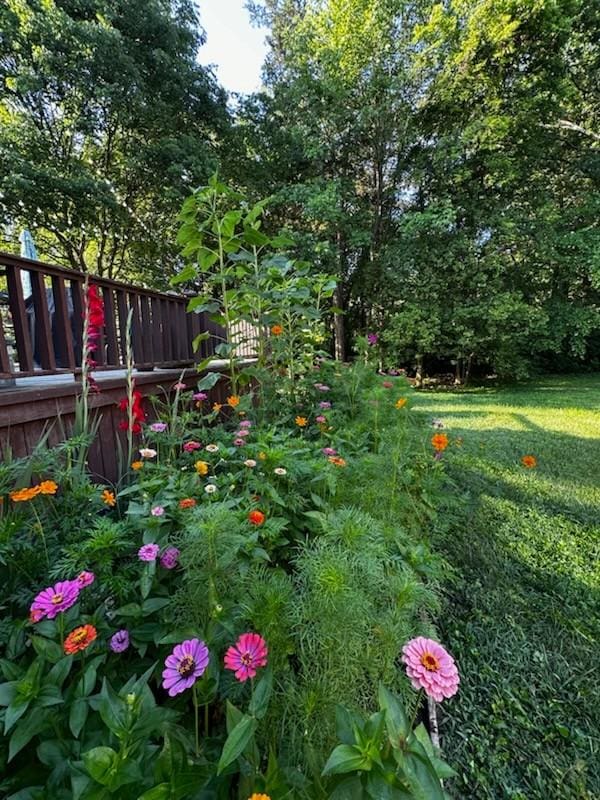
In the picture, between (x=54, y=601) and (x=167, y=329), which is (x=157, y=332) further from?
(x=54, y=601)

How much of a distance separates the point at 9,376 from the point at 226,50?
1089 cm

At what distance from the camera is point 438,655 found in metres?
0.67

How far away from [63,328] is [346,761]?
7.87ft

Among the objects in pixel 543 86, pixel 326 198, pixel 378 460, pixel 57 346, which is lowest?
pixel 378 460

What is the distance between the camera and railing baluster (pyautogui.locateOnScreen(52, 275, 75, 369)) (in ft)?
7.27

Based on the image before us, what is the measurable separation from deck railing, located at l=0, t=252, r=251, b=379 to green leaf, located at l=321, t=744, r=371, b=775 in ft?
5.36

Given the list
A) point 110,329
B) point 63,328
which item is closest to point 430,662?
point 63,328

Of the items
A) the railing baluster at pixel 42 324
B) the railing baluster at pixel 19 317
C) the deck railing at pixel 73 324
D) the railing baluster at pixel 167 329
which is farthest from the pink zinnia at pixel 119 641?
the railing baluster at pixel 167 329

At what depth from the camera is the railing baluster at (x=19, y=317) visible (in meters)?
1.89

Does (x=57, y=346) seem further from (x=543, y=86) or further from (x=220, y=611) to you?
(x=543, y=86)

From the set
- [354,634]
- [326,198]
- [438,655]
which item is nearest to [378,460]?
[354,634]

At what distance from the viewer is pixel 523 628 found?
159 cm

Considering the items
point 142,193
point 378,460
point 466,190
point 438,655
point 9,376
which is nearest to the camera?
point 438,655

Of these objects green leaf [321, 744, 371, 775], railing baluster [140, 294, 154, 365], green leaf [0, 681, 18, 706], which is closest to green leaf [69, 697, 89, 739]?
green leaf [0, 681, 18, 706]
